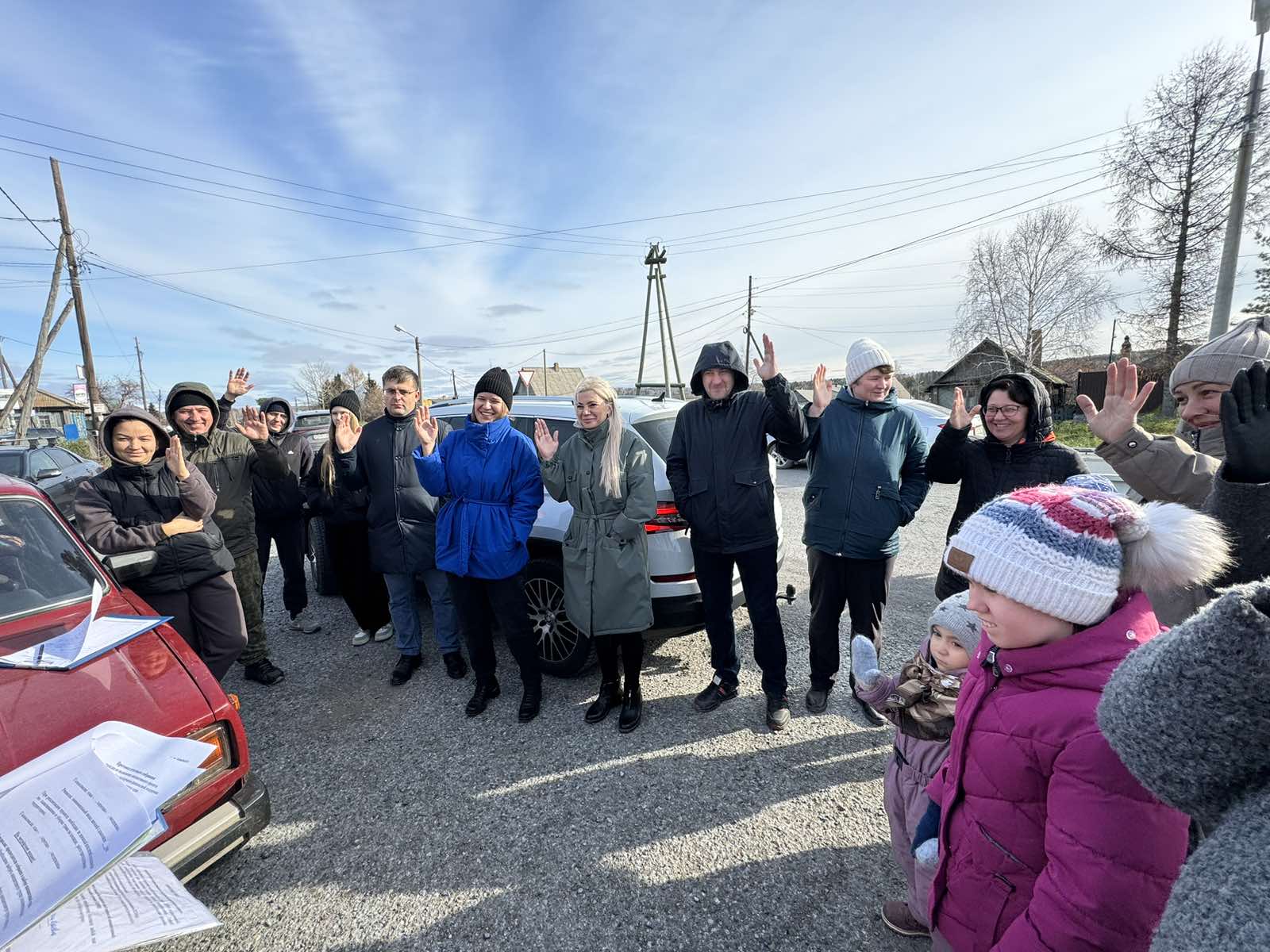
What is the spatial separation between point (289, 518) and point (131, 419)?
5.94ft

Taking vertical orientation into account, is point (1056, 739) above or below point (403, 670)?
above

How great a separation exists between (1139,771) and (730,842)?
2088 millimetres

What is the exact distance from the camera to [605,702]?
331cm

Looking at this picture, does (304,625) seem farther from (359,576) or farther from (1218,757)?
(1218,757)

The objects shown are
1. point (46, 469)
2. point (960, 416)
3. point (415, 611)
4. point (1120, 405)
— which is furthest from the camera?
point (46, 469)

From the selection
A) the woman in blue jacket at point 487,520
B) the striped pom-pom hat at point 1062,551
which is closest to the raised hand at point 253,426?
the woman in blue jacket at point 487,520

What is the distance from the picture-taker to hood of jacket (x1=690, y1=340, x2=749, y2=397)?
3.05m

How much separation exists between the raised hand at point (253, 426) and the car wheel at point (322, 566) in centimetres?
126

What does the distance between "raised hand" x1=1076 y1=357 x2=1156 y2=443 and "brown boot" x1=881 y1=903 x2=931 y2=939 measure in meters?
1.85

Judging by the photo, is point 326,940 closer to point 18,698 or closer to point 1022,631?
point 18,698

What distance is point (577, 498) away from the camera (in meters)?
3.17

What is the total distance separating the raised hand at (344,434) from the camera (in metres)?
3.82

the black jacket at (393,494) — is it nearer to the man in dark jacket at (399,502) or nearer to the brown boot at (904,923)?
the man in dark jacket at (399,502)

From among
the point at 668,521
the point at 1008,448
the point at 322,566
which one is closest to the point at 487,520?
the point at 668,521
